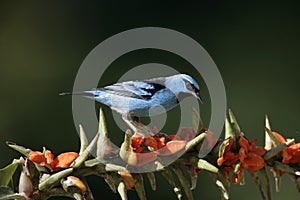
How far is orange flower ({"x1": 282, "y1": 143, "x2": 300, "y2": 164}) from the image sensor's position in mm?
1163

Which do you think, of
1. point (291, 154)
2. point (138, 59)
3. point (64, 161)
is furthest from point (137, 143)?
point (138, 59)

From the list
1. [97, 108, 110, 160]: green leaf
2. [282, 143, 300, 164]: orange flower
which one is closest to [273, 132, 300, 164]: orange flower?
[282, 143, 300, 164]: orange flower

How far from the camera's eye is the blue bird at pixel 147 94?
1.83 m

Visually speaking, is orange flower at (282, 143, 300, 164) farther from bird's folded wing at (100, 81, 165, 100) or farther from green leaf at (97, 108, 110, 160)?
bird's folded wing at (100, 81, 165, 100)

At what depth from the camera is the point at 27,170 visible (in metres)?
1.06

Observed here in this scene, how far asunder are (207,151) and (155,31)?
10.7ft

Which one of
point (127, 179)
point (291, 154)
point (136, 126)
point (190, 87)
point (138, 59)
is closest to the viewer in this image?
point (127, 179)

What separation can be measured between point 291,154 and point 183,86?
2.26 feet

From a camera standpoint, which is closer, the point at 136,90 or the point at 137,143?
the point at 137,143

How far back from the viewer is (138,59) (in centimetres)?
467

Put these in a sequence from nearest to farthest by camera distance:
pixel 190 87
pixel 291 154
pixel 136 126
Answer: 1. pixel 291 154
2. pixel 136 126
3. pixel 190 87

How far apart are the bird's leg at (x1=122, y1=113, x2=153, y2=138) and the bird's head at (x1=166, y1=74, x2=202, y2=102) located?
135 mm

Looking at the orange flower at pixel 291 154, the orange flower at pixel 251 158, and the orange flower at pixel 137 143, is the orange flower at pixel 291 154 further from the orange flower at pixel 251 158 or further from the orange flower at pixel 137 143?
the orange flower at pixel 137 143

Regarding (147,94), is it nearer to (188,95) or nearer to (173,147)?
(188,95)
